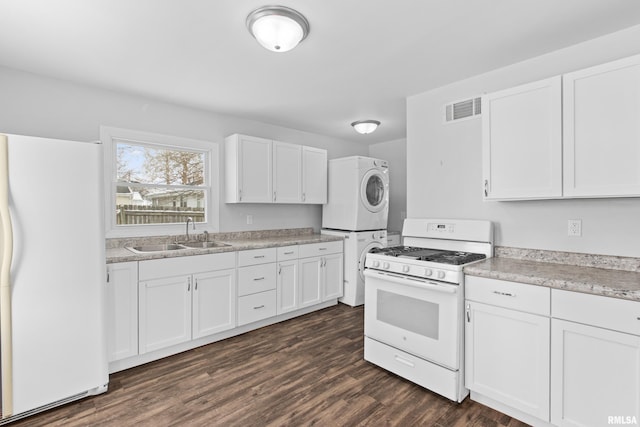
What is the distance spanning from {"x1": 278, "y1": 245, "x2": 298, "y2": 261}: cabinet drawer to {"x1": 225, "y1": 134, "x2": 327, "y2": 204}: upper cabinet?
2.18ft

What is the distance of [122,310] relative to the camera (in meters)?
2.49

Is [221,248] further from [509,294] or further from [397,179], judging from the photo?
[397,179]

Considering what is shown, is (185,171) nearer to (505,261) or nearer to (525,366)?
(505,261)

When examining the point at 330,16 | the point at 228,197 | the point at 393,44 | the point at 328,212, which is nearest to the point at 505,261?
the point at 393,44

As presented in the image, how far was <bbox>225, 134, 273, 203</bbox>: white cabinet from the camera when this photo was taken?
11.9 feet

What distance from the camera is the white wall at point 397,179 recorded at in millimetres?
5227

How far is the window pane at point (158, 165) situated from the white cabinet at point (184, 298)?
111cm

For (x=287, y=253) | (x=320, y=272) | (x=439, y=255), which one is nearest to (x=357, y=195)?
(x=320, y=272)

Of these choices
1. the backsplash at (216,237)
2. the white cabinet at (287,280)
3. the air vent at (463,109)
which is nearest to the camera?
the air vent at (463,109)

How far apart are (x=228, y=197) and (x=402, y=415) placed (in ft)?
9.20

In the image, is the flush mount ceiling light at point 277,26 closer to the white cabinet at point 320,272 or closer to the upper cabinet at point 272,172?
the upper cabinet at point 272,172

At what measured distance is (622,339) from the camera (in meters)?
1.53

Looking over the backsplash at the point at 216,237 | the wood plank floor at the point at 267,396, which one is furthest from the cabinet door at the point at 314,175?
the wood plank floor at the point at 267,396

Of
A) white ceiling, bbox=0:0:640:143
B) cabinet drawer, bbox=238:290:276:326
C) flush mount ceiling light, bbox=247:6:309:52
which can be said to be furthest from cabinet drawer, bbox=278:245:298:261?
flush mount ceiling light, bbox=247:6:309:52
